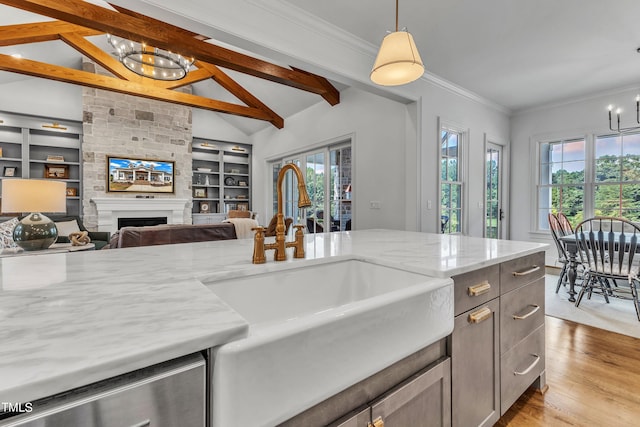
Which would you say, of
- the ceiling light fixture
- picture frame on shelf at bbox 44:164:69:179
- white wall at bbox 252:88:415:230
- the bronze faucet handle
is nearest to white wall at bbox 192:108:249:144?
picture frame on shelf at bbox 44:164:69:179

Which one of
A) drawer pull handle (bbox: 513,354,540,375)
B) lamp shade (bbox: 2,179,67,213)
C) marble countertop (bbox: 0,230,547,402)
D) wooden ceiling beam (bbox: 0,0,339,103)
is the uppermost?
wooden ceiling beam (bbox: 0,0,339,103)

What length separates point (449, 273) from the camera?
1.07 meters

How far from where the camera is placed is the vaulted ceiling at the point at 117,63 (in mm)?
2490

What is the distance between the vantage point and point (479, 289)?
3.99 feet

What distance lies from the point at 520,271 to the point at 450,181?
3.06m

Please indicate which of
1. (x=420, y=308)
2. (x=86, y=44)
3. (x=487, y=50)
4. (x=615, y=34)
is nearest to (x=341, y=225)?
(x=487, y=50)

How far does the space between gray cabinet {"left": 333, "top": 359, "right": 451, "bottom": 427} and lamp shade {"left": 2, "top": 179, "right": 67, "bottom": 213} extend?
10.2 feet

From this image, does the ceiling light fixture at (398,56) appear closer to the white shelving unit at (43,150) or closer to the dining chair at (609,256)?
the dining chair at (609,256)

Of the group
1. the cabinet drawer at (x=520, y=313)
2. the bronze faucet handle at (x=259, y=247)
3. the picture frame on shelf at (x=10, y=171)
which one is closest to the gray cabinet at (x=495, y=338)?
the cabinet drawer at (x=520, y=313)

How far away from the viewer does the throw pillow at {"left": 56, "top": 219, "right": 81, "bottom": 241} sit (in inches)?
183

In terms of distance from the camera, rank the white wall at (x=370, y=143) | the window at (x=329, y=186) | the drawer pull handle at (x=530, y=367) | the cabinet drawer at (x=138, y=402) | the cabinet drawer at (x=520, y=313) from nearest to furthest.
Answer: the cabinet drawer at (x=138, y=402) < the cabinet drawer at (x=520, y=313) < the drawer pull handle at (x=530, y=367) < the white wall at (x=370, y=143) < the window at (x=329, y=186)

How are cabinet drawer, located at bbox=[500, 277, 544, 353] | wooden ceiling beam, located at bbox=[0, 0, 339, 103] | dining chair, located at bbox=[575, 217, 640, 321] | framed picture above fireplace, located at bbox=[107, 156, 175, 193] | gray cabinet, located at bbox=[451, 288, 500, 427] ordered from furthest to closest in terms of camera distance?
framed picture above fireplace, located at bbox=[107, 156, 175, 193], dining chair, located at bbox=[575, 217, 640, 321], wooden ceiling beam, located at bbox=[0, 0, 339, 103], cabinet drawer, located at bbox=[500, 277, 544, 353], gray cabinet, located at bbox=[451, 288, 500, 427]

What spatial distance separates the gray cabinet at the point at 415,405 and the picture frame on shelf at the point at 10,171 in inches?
299

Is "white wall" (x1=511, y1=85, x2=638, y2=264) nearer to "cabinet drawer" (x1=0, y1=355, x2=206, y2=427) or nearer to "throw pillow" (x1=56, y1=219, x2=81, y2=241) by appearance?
"cabinet drawer" (x1=0, y1=355, x2=206, y2=427)
